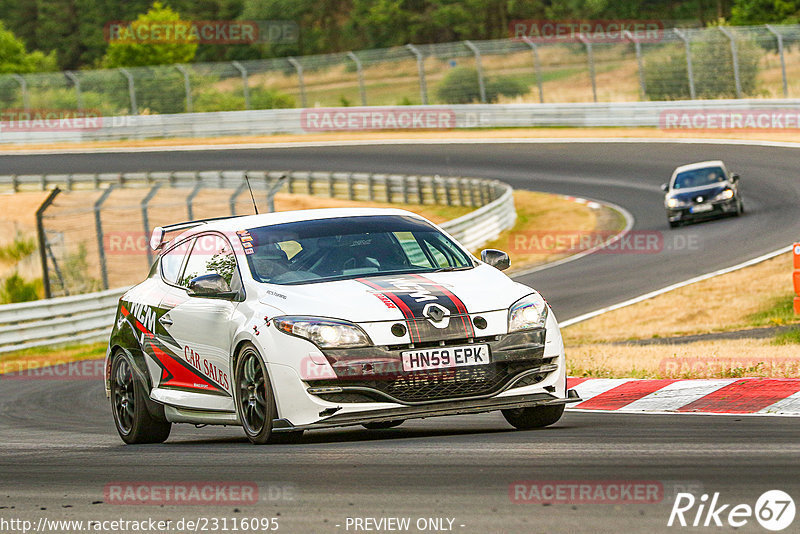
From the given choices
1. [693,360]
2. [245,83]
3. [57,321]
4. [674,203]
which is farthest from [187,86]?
[693,360]

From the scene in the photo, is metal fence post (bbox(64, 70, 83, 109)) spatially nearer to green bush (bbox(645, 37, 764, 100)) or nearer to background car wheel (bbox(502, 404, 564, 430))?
green bush (bbox(645, 37, 764, 100))

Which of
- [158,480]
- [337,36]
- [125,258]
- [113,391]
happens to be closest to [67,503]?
[158,480]

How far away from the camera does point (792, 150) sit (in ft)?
120

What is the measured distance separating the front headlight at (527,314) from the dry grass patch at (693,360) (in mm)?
2897

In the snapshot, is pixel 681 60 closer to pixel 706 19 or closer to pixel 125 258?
pixel 125 258

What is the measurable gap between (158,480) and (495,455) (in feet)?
5.97

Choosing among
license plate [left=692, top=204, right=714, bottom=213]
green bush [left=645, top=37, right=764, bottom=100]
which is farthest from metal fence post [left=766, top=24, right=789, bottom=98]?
license plate [left=692, top=204, right=714, bottom=213]

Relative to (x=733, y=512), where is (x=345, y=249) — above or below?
above

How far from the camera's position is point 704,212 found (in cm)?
2811

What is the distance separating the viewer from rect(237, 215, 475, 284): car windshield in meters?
8.02

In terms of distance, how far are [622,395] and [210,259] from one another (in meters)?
3.25

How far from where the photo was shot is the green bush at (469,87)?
50344 millimetres

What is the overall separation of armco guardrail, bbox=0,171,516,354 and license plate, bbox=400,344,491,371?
619 inches

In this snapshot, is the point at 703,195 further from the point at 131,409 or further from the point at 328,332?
the point at 328,332
